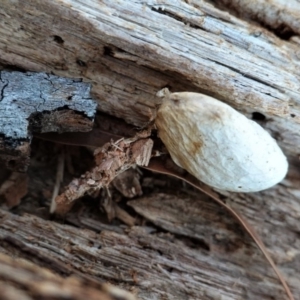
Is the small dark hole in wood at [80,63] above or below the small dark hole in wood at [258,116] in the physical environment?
below

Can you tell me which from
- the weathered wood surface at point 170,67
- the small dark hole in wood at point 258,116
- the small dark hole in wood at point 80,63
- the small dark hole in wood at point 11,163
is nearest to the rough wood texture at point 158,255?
the weathered wood surface at point 170,67

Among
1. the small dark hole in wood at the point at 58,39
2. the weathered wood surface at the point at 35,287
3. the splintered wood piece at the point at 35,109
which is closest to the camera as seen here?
the weathered wood surface at the point at 35,287

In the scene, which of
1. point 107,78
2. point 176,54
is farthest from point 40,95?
point 176,54

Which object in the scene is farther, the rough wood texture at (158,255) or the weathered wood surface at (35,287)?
Result: the rough wood texture at (158,255)

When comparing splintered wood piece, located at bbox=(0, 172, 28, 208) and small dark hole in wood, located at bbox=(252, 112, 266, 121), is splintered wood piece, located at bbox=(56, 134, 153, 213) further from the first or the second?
small dark hole in wood, located at bbox=(252, 112, 266, 121)

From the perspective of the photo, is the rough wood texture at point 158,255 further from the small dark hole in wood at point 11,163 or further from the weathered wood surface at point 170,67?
the small dark hole in wood at point 11,163

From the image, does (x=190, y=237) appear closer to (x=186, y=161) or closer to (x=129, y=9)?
(x=186, y=161)

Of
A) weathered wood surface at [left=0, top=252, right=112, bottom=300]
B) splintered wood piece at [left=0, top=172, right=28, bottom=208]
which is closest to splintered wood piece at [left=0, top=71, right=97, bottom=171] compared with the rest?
splintered wood piece at [left=0, top=172, right=28, bottom=208]
